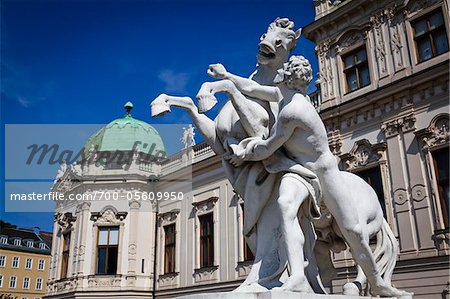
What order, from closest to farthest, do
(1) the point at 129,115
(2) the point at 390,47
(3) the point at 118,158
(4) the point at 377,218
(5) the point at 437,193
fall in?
(4) the point at 377,218, (5) the point at 437,193, (2) the point at 390,47, (3) the point at 118,158, (1) the point at 129,115

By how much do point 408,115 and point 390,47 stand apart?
7.32 feet

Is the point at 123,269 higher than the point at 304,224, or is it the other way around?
the point at 123,269

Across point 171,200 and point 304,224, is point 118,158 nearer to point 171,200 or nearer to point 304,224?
point 171,200

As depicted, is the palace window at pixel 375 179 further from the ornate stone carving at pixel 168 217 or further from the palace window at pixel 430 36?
the ornate stone carving at pixel 168 217

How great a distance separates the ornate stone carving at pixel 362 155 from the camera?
491 inches

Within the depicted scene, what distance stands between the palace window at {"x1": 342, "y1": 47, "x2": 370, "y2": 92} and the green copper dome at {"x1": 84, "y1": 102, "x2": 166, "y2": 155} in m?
10.7

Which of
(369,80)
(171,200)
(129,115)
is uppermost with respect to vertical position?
(129,115)

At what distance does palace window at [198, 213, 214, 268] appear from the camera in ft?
Answer: 57.7

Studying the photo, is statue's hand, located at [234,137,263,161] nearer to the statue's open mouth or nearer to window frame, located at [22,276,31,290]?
the statue's open mouth

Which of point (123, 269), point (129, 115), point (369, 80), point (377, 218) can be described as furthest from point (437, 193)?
point (129, 115)

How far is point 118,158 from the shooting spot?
837 inches

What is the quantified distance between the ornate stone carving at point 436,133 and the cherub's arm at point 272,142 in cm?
948

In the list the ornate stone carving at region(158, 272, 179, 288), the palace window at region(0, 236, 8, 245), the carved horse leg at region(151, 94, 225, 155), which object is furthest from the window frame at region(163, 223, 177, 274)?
the palace window at region(0, 236, 8, 245)

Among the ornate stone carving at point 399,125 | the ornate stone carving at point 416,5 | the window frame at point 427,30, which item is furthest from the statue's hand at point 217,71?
the ornate stone carving at point 416,5
